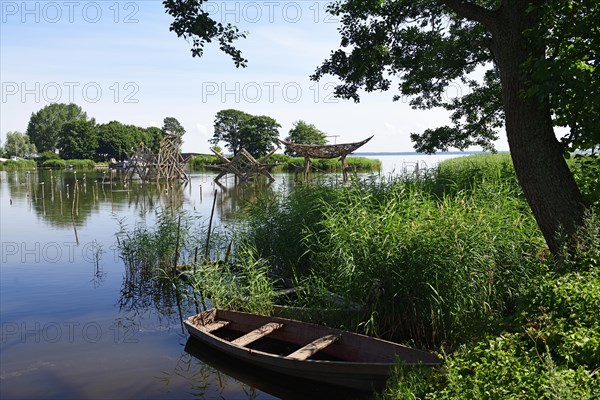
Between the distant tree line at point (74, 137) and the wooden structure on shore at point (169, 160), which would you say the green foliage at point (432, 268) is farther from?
the distant tree line at point (74, 137)

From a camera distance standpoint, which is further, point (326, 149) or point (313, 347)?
point (326, 149)

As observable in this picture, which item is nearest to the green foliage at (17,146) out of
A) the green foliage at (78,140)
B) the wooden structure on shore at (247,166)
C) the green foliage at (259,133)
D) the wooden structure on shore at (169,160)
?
the green foliage at (78,140)

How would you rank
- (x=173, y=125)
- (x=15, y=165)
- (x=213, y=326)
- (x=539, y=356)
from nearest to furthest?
(x=539, y=356)
(x=213, y=326)
(x=15, y=165)
(x=173, y=125)

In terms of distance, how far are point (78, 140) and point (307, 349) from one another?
86848mm

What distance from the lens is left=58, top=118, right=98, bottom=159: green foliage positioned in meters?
85.3

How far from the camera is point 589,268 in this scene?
18.6ft

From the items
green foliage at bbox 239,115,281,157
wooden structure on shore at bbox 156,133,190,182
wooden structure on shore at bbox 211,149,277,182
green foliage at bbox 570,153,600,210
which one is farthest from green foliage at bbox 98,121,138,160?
green foliage at bbox 570,153,600,210

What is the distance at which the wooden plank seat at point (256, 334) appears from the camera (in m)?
7.29

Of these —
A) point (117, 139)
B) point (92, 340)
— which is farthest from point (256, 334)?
point (117, 139)

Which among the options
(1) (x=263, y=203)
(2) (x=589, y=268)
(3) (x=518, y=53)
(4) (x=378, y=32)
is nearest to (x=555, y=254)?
(2) (x=589, y=268)

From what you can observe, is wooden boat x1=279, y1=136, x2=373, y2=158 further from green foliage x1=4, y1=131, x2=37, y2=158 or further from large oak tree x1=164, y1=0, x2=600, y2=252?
green foliage x1=4, y1=131, x2=37, y2=158

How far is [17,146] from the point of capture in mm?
94250

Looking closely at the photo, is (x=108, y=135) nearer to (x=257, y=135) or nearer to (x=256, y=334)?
(x=257, y=135)

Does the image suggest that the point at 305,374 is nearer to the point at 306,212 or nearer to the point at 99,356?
the point at 99,356
